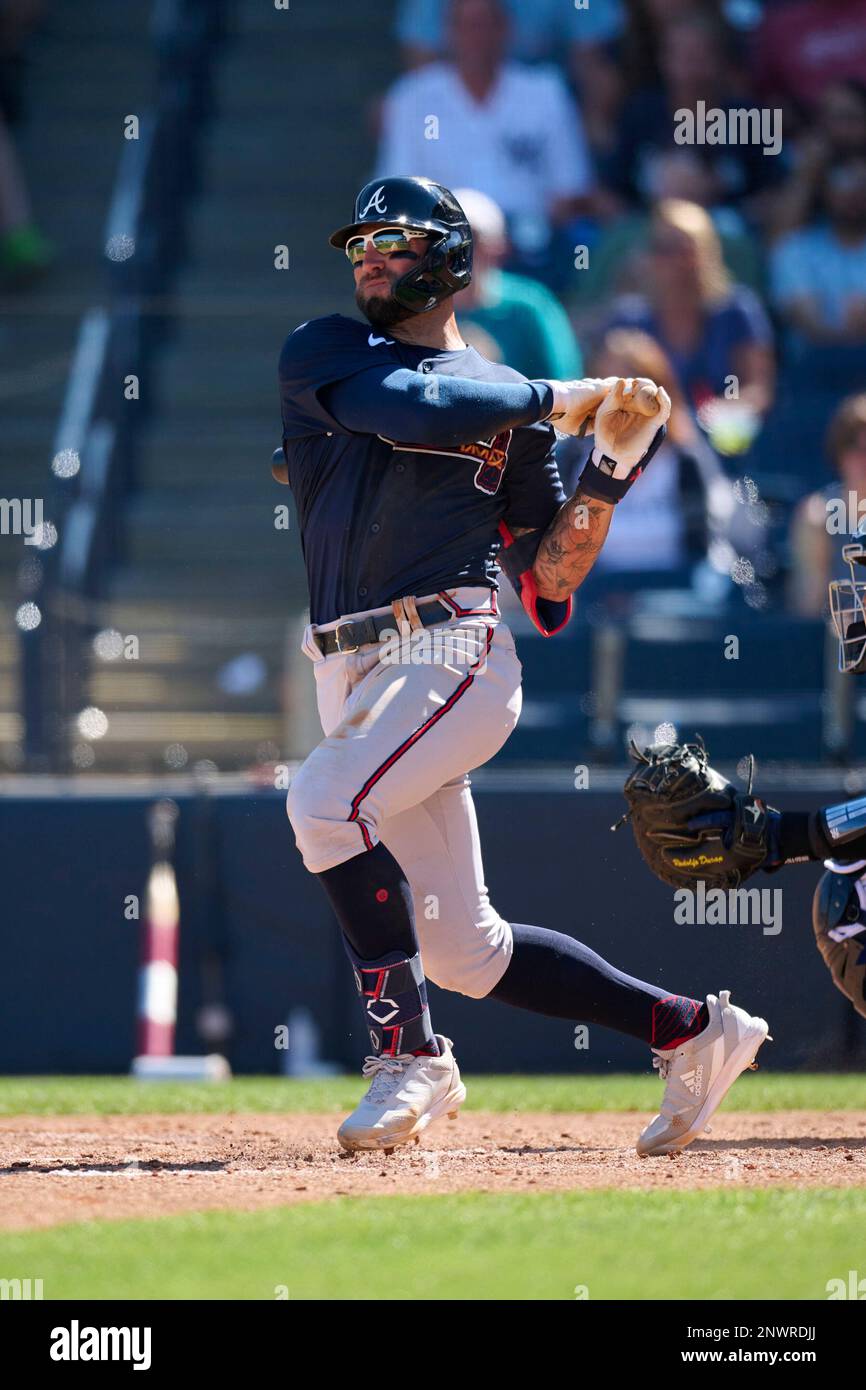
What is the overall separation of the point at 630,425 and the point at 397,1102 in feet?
5.21

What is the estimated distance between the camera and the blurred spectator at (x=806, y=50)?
1140cm

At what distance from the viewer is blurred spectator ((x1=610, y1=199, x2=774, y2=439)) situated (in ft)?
31.0

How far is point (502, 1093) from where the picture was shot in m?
6.53

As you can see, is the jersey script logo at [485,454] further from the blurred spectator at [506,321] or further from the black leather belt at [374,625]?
the blurred spectator at [506,321]

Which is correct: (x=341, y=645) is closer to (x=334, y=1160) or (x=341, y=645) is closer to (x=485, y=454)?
(x=485, y=454)

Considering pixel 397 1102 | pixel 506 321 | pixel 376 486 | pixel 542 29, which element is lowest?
pixel 397 1102

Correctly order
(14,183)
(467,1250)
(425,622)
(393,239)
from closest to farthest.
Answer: (467,1250), (425,622), (393,239), (14,183)

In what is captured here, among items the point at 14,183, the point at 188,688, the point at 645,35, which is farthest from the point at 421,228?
the point at 14,183

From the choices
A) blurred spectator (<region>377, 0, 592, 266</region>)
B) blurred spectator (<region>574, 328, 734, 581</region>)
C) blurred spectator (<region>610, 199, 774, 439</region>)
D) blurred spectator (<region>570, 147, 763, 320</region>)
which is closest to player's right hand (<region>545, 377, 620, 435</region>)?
blurred spectator (<region>574, 328, 734, 581</region>)

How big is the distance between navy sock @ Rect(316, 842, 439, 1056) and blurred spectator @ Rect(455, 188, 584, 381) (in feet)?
14.8

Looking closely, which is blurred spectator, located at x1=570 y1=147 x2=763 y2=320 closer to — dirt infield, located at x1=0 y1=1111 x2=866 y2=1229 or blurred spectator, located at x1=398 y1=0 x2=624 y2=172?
blurred spectator, located at x1=398 y1=0 x2=624 y2=172

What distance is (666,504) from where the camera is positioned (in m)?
8.84

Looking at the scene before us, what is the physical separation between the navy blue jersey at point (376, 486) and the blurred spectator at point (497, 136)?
6.37m
